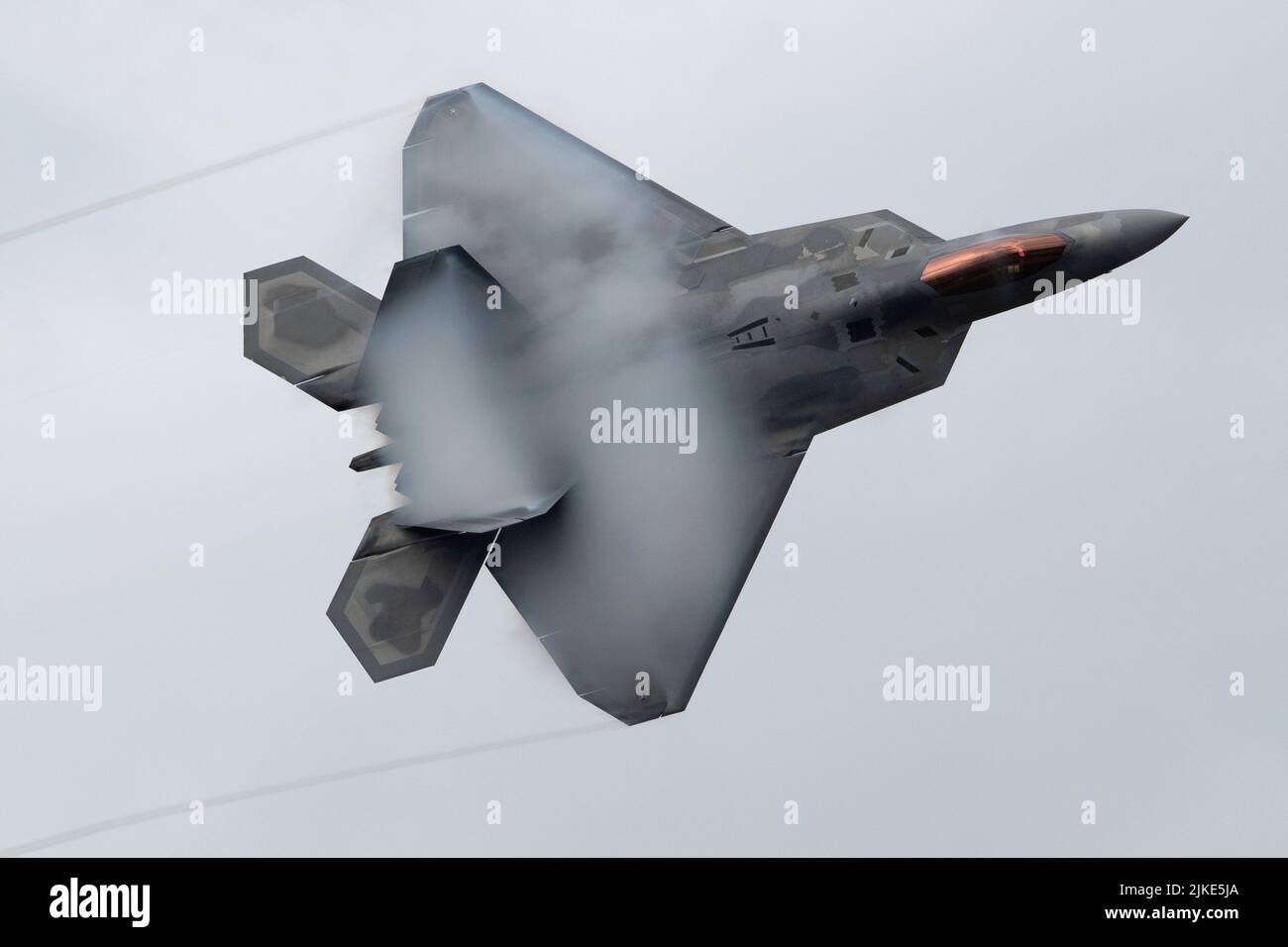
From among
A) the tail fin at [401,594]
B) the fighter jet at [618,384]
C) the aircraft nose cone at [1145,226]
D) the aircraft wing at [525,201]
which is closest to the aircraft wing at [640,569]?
the fighter jet at [618,384]

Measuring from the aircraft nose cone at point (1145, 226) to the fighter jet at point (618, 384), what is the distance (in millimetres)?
30

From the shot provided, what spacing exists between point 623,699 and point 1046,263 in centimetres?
911

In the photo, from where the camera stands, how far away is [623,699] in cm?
2770

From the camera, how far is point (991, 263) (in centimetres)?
2655

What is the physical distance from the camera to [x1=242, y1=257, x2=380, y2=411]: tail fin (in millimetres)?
27859

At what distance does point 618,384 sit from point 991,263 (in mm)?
5808

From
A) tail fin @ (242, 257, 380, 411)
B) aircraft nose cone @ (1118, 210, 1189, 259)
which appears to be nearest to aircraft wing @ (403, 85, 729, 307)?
tail fin @ (242, 257, 380, 411)

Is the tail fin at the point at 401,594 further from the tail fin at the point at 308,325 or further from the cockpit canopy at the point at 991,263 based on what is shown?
the cockpit canopy at the point at 991,263

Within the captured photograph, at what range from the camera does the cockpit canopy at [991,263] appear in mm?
26547

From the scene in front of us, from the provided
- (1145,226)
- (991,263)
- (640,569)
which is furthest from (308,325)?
(1145,226)

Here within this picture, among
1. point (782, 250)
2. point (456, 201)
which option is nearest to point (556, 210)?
point (456, 201)

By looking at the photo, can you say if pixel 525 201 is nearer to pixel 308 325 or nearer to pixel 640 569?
pixel 308 325

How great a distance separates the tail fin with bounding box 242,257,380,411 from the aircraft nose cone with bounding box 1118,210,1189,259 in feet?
37.6

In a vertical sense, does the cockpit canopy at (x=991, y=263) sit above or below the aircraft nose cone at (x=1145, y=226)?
below
